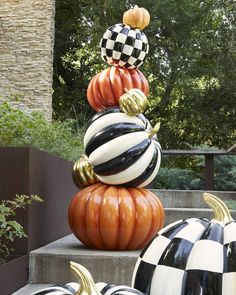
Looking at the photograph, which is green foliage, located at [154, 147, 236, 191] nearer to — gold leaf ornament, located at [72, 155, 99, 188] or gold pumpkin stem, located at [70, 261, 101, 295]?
gold leaf ornament, located at [72, 155, 99, 188]

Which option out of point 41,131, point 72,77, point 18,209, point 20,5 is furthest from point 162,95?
point 18,209

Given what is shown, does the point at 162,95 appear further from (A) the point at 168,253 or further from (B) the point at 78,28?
(A) the point at 168,253

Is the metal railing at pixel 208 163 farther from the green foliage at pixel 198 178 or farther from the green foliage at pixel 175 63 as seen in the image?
the green foliage at pixel 175 63

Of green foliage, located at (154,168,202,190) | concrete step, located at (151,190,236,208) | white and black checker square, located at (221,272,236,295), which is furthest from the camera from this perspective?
green foliage, located at (154,168,202,190)

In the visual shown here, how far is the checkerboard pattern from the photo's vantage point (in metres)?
1.19

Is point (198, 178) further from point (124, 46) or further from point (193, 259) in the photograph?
point (193, 259)

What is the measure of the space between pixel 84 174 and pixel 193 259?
2567mm

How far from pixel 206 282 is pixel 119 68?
2811 millimetres

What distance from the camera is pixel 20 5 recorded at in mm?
12297

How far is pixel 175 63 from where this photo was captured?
55.2 feet

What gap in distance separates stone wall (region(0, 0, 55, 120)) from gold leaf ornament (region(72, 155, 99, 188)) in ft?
26.6

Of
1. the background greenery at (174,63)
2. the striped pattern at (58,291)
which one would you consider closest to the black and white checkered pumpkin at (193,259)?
the striped pattern at (58,291)

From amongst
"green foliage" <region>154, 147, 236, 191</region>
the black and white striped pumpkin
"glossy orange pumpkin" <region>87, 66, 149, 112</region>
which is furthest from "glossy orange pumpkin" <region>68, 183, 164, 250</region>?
"green foliage" <region>154, 147, 236, 191</region>

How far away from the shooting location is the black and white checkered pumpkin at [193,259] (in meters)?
1.19
